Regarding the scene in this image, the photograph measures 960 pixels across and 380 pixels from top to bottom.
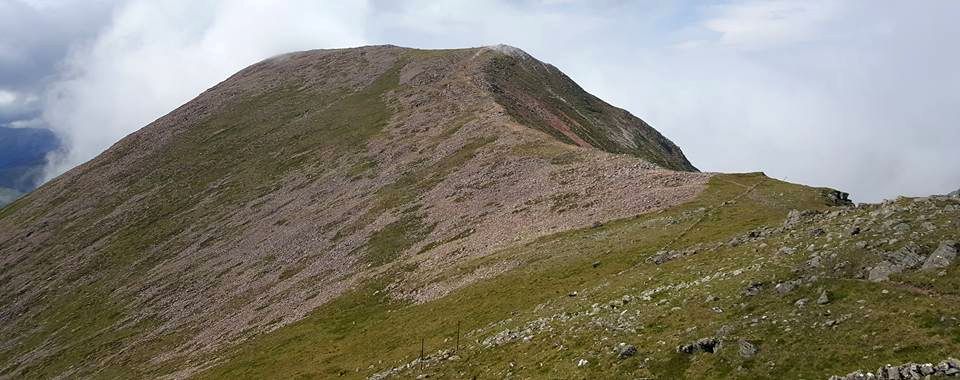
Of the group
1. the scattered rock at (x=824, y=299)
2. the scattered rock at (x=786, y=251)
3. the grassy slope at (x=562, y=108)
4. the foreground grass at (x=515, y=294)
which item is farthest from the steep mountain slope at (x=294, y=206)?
the scattered rock at (x=824, y=299)

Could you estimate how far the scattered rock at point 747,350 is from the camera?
29.6 m

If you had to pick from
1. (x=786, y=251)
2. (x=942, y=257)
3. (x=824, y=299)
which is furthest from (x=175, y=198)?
(x=942, y=257)

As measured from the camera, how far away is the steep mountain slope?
263ft

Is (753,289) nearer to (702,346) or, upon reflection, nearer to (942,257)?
(702,346)

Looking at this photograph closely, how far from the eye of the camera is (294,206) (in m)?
121

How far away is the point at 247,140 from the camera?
169375 millimetres

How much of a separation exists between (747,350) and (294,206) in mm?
104385

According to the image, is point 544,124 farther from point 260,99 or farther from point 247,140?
point 260,99

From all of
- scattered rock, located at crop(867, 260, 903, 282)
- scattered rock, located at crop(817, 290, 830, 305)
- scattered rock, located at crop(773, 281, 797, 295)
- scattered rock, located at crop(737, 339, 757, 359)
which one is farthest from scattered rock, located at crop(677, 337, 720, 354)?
scattered rock, located at crop(867, 260, 903, 282)

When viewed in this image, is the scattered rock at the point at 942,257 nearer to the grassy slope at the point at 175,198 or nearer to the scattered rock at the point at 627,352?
the scattered rock at the point at 627,352

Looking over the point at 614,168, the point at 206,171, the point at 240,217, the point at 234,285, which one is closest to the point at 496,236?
the point at 614,168

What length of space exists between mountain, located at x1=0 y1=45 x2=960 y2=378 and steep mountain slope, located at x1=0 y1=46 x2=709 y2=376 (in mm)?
660

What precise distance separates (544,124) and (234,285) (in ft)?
239

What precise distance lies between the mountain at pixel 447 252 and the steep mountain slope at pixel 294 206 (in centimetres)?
66
